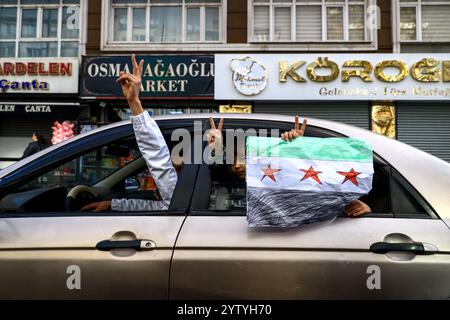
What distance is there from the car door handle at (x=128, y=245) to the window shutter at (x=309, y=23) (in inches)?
398

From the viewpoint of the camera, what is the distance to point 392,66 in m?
Answer: 10.4

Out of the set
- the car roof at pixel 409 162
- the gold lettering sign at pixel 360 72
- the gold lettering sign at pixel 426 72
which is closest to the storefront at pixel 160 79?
the gold lettering sign at pixel 360 72

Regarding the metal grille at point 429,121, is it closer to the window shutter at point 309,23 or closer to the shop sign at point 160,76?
the window shutter at point 309,23

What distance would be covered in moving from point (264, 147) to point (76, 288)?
3.56ft

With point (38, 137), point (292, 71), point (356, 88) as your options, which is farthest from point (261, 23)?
point (38, 137)

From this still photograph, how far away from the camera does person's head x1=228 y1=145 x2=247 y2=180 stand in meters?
2.11

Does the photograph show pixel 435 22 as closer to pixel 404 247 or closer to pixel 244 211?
pixel 404 247

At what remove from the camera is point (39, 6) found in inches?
453

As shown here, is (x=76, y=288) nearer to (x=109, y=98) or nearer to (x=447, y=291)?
(x=447, y=291)

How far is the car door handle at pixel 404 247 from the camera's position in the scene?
1810 mm

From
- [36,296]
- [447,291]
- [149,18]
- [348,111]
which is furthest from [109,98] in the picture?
[447,291]

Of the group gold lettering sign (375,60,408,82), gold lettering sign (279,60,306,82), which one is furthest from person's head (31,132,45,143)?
gold lettering sign (375,60,408,82)

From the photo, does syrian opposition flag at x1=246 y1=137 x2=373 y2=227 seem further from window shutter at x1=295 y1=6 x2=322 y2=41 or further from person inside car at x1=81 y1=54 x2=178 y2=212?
window shutter at x1=295 y1=6 x2=322 y2=41

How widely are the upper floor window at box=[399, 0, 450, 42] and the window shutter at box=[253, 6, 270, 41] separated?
11.5ft
